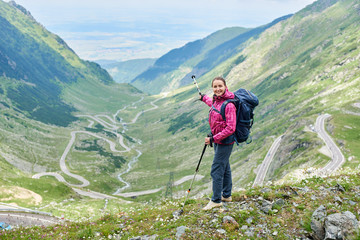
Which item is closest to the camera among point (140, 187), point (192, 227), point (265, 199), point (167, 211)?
point (192, 227)

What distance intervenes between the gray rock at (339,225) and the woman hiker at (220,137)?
5.20 meters

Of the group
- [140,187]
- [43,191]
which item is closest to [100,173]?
[140,187]

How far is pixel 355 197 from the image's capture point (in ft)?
43.1

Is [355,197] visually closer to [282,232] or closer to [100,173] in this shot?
[282,232]

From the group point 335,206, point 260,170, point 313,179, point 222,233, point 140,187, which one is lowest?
point 140,187

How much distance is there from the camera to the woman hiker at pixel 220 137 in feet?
40.3

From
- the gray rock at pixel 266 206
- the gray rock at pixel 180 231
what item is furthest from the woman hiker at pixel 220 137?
the gray rock at pixel 180 231

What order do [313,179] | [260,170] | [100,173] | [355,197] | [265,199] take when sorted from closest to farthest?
[355,197] < [265,199] < [313,179] < [260,170] < [100,173]

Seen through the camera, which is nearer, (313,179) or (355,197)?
(355,197)

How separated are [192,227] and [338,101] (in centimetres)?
18596

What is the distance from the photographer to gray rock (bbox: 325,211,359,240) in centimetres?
967

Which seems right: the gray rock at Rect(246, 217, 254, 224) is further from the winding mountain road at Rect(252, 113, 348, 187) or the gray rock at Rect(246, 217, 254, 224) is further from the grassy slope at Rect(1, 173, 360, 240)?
the winding mountain road at Rect(252, 113, 348, 187)

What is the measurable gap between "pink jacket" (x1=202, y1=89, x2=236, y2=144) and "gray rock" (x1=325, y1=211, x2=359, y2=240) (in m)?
5.49

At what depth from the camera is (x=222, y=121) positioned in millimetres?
12836
